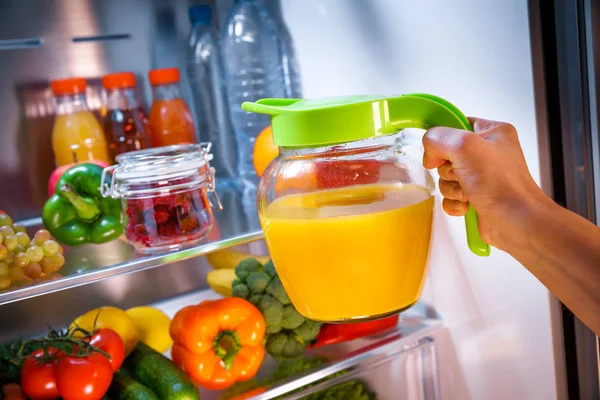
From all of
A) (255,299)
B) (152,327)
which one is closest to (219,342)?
(255,299)

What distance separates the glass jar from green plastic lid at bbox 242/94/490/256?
1.63ft

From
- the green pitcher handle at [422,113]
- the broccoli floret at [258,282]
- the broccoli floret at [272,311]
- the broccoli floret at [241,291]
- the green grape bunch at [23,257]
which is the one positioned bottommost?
the broccoli floret at [272,311]

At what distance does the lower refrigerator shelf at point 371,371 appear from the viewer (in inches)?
43.2

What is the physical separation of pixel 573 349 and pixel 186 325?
2.04ft

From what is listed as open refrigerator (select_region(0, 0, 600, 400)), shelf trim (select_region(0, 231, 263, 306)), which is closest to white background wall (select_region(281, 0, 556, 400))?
open refrigerator (select_region(0, 0, 600, 400))

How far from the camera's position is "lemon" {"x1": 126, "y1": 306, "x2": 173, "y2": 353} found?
51.0 inches

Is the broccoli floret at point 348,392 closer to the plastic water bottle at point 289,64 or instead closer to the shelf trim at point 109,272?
the shelf trim at point 109,272

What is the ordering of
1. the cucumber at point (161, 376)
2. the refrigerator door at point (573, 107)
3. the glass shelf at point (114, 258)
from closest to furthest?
the refrigerator door at point (573, 107), the glass shelf at point (114, 258), the cucumber at point (161, 376)

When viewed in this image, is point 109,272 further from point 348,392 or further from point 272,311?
point 348,392

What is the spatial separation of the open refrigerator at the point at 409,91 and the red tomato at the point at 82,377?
124mm

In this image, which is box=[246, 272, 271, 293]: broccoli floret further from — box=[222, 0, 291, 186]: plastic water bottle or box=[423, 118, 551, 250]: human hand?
box=[423, 118, 551, 250]: human hand

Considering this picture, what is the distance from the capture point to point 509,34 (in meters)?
0.94


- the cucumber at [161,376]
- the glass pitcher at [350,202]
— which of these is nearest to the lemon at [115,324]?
the cucumber at [161,376]

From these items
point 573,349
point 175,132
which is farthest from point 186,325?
point 573,349
